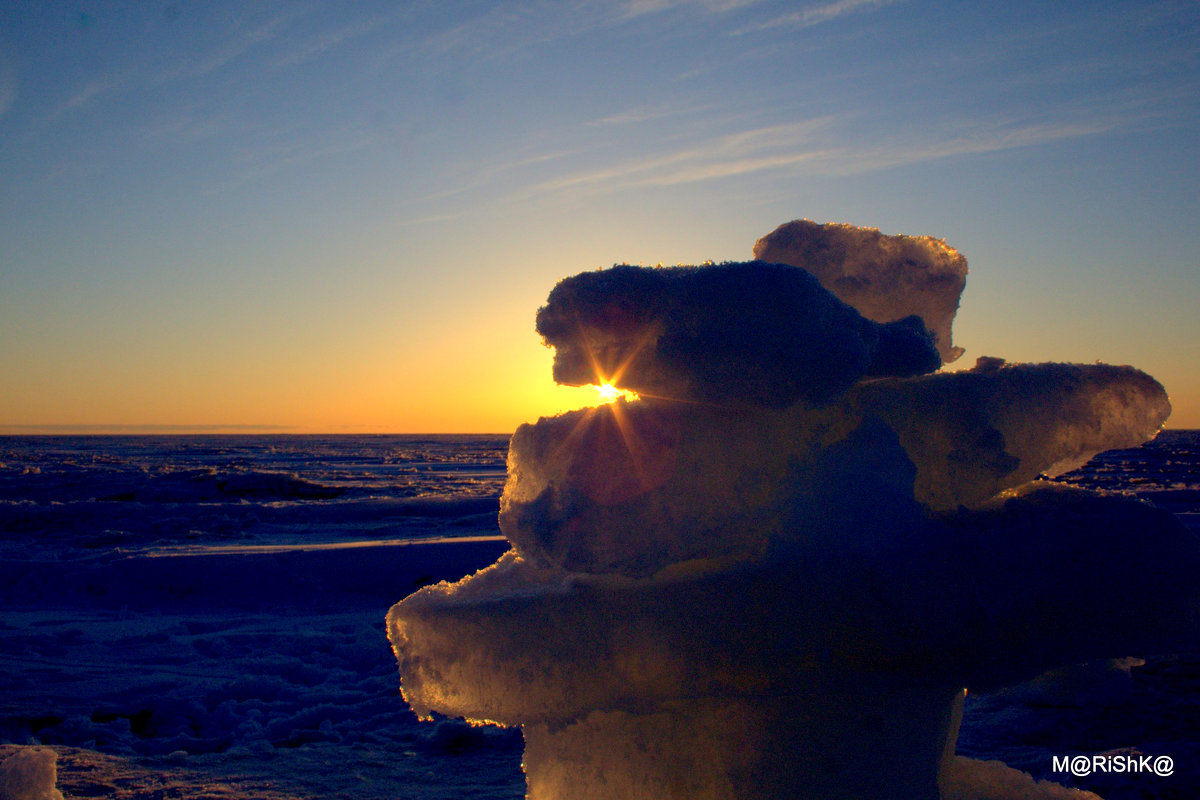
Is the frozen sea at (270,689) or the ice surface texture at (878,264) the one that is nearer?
the ice surface texture at (878,264)

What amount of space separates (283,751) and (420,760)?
0.72 meters

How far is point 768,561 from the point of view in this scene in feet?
4.60

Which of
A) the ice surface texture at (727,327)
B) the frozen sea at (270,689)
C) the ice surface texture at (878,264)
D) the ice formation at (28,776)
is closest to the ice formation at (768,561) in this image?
the ice surface texture at (727,327)

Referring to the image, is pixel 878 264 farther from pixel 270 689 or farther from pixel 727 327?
pixel 270 689

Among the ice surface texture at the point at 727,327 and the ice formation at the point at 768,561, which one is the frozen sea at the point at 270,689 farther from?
the ice surface texture at the point at 727,327

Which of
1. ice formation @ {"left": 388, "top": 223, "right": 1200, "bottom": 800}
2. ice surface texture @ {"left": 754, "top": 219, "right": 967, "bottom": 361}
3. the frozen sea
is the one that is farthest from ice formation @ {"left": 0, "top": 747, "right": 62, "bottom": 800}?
Answer: ice surface texture @ {"left": 754, "top": 219, "right": 967, "bottom": 361}

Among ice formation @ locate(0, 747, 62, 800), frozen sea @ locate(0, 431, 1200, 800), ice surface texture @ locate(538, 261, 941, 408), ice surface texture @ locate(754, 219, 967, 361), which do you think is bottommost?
frozen sea @ locate(0, 431, 1200, 800)

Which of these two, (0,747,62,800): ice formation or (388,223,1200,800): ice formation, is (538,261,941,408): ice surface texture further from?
(0,747,62,800): ice formation

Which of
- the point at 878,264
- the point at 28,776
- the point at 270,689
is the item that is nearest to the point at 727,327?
the point at 878,264

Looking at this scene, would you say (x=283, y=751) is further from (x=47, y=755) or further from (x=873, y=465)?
(x=873, y=465)

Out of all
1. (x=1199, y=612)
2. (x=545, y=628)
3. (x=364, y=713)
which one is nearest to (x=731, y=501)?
(x=545, y=628)

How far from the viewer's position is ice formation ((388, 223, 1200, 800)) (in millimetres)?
1373

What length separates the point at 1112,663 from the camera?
1.80 meters

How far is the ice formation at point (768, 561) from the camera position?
137 cm
